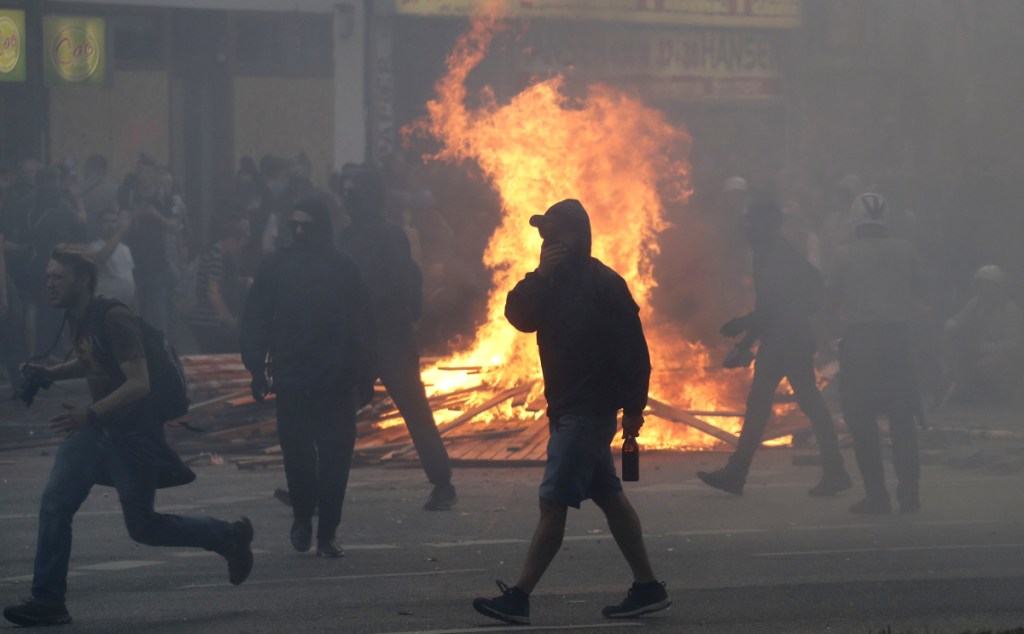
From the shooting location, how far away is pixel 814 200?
19.1 meters

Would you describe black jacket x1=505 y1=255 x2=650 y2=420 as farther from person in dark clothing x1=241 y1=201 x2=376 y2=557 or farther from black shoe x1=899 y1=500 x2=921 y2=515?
black shoe x1=899 y1=500 x2=921 y2=515

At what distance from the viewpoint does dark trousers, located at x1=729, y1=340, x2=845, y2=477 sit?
10820 millimetres

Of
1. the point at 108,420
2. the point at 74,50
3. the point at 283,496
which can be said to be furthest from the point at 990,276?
the point at 74,50

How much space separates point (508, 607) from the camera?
265 inches

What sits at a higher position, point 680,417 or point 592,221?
point 592,221

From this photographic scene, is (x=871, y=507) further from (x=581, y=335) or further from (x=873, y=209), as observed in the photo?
(x=581, y=335)

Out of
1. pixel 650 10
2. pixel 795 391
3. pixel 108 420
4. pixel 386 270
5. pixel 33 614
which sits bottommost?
pixel 33 614

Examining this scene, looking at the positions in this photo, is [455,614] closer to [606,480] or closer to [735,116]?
[606,480]

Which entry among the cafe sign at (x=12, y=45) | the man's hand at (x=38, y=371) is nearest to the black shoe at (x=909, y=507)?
the man's hand at (x=38, y=371)

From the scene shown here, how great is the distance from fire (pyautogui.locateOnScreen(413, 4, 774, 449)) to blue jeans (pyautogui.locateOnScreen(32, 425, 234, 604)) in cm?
594

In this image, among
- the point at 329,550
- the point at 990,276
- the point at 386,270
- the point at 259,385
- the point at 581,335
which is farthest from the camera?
the point at 990,276

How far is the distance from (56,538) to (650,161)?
333 inches

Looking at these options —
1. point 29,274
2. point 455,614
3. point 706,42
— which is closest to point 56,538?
point 455,614

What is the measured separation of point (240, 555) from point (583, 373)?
1.87 m
